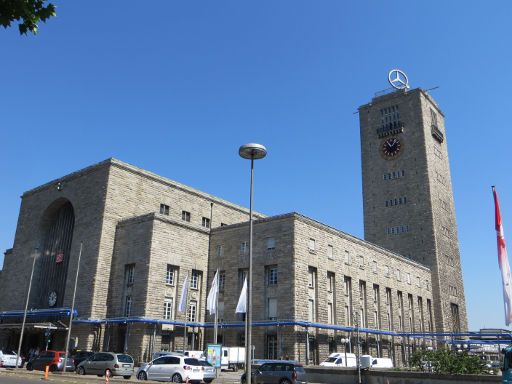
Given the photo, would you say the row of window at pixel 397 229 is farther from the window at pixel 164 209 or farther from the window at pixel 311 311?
the window at pixel 164 209

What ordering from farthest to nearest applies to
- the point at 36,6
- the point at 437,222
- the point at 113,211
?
1. the point at 437,222
2. the point at 113,211
3. the point at 36,6

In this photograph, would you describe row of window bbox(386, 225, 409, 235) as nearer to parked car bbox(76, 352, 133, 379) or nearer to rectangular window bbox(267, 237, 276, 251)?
rectangular window bbox(267, 237, 276, 251)

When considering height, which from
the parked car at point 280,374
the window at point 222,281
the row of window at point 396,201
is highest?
the row of window at point 396,201

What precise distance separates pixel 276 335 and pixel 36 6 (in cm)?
3885

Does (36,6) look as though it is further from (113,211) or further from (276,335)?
(113,211)

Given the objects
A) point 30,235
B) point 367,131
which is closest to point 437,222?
point 367,131

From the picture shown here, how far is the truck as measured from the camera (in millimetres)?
40969

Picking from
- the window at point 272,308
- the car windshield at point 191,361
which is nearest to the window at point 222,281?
the window at point 272,308

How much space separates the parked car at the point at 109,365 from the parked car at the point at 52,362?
6.13 feet

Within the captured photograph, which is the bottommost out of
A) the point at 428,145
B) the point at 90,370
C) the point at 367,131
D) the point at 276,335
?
the point at 90,370

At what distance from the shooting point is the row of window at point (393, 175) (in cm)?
7606

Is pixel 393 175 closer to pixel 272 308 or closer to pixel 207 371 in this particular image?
pixel 272 308

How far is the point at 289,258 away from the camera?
4403 centimetres

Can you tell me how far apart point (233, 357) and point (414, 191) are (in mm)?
43364
